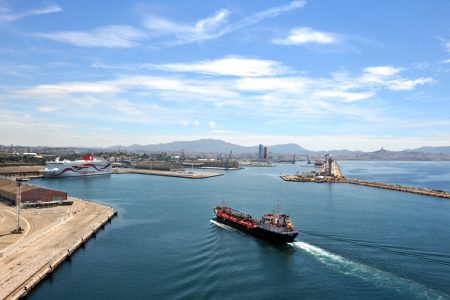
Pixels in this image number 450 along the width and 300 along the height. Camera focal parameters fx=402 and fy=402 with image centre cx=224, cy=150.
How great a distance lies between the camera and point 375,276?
22172 mm

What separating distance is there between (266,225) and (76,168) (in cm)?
6896

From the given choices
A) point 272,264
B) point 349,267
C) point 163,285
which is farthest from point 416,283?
point 163,285

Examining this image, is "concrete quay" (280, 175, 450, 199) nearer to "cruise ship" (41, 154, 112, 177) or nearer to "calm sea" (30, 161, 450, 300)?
"calm sea" (30, 161, 450, 300)

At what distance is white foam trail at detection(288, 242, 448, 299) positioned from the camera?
20291 millimetres

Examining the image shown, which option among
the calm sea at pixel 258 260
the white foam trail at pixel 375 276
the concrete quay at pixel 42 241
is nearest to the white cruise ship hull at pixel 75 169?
the concrete quay at pixel 42 241

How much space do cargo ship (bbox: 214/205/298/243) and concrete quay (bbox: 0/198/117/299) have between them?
11231 millimetres

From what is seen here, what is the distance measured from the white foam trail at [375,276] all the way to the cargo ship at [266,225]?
3746 millimetres

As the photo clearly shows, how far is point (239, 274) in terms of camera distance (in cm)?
2303

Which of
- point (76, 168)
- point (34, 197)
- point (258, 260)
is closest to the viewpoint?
point (258, 260)

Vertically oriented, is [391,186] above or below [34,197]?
above

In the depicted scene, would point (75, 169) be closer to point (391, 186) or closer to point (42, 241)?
point (42, 241)

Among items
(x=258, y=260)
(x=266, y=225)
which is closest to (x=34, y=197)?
(x=266, y=225)

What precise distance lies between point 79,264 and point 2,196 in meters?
28.1

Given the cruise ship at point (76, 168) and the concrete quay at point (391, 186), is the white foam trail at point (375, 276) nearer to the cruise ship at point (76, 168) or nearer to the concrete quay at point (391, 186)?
the concrete quay at point (391, 186)
